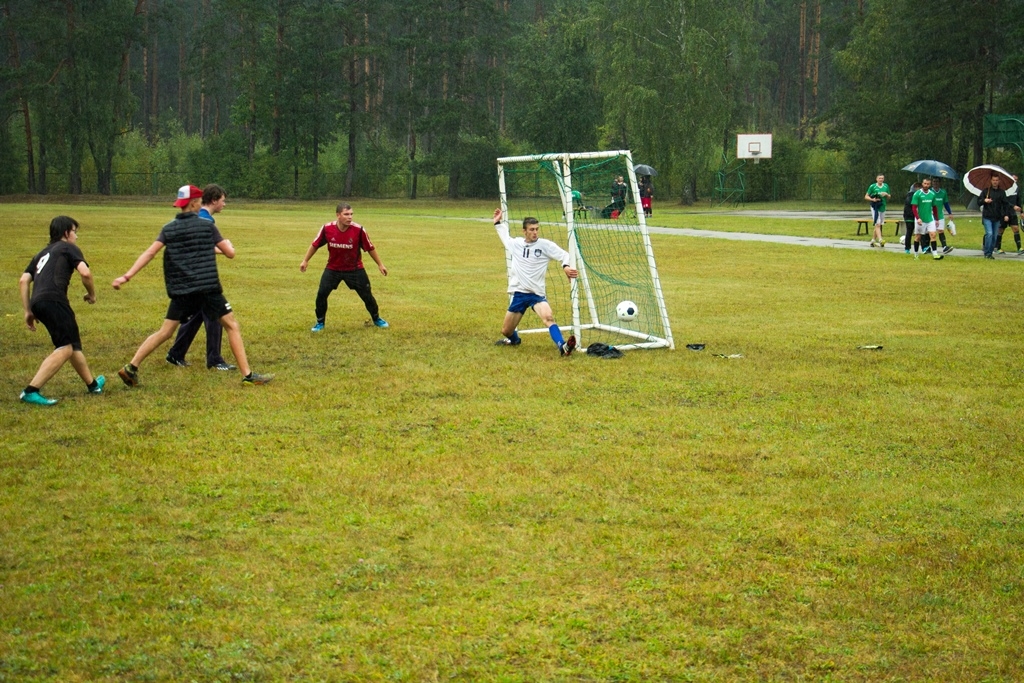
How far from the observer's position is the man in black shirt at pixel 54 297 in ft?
31.8

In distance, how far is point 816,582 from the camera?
5.72 meters

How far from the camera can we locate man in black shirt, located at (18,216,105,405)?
381 inches

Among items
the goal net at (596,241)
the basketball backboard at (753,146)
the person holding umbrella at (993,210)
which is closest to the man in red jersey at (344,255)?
the goal net at (596,241)

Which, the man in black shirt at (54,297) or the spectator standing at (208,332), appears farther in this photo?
the spectator standing at (208,332)

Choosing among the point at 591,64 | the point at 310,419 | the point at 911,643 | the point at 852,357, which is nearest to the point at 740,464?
Result: the point at 911,643

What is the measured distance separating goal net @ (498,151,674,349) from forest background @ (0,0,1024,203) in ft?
127

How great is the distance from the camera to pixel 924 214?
25.2 metres

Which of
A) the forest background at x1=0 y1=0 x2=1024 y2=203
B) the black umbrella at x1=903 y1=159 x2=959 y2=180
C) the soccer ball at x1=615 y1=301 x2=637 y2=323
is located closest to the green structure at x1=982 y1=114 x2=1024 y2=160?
the forest background at x1=0 y1=0 x2=1024 y2=203

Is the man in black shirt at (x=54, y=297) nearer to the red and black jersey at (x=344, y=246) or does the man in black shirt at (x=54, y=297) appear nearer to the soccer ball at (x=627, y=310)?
the red and black jersey at (x=344, y=246)

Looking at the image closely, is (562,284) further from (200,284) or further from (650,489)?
(650,489)

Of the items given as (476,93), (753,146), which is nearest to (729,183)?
(753,146)

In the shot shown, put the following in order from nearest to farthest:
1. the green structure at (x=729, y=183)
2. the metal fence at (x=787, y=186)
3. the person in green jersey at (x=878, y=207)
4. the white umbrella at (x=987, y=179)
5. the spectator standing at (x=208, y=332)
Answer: the spectator standing at (x=208, y=332)
the white umbrella at (x=987, y=179)
the person in green jersey at (x=878, y=207)
the green structure at (x=729, y=183)
the metal fence at (x=787, y=186)

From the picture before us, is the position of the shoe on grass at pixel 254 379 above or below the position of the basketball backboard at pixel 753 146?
below

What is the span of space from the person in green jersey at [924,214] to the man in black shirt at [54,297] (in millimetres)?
20157
